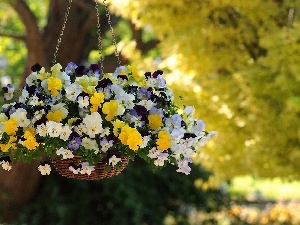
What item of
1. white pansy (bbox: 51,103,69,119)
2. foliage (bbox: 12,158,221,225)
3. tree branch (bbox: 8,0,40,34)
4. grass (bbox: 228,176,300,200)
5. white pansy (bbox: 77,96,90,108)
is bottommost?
white pansy (bbox: 51,103,69,119)

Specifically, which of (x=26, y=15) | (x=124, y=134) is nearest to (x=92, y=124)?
(x=124, y=134)

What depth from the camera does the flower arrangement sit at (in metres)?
2.15

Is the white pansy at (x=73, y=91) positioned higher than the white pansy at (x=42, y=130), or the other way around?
the white pansy at (x=73, y=91)

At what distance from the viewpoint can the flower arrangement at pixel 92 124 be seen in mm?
2154

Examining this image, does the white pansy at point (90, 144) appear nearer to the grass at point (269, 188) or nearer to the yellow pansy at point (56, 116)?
the yellow pansy at point (56, 116)

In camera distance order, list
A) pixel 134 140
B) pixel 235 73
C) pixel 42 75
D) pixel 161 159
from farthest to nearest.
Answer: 1. pixel 235 73
2. pixel 42 75
3. pixel 161 159
4. pixel 134 140

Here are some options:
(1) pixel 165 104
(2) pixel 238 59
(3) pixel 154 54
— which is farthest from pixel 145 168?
(1) pixel 165 104

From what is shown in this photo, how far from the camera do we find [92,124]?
2148 mm

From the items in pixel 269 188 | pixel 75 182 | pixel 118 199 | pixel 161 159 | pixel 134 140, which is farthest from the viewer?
pixel 269 188

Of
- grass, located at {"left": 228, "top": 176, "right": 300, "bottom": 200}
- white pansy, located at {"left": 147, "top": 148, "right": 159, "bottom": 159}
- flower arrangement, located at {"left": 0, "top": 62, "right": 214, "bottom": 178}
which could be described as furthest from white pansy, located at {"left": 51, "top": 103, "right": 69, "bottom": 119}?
grass, located at {"left": 228, "top": 176, "right": 300, "bottom": 200}

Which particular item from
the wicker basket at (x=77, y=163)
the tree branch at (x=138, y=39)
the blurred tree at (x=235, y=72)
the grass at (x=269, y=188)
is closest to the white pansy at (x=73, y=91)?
the wicker basket at (x=77, y=163)

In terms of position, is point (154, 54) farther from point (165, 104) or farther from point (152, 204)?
point (165, 104)

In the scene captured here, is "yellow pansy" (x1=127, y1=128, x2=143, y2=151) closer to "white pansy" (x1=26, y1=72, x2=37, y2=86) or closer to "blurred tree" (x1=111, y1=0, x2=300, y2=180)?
"white pansy" (x1=26, y1=72, x2=37, y2=86)

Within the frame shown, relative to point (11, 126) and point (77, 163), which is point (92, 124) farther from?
point (11, 126)
